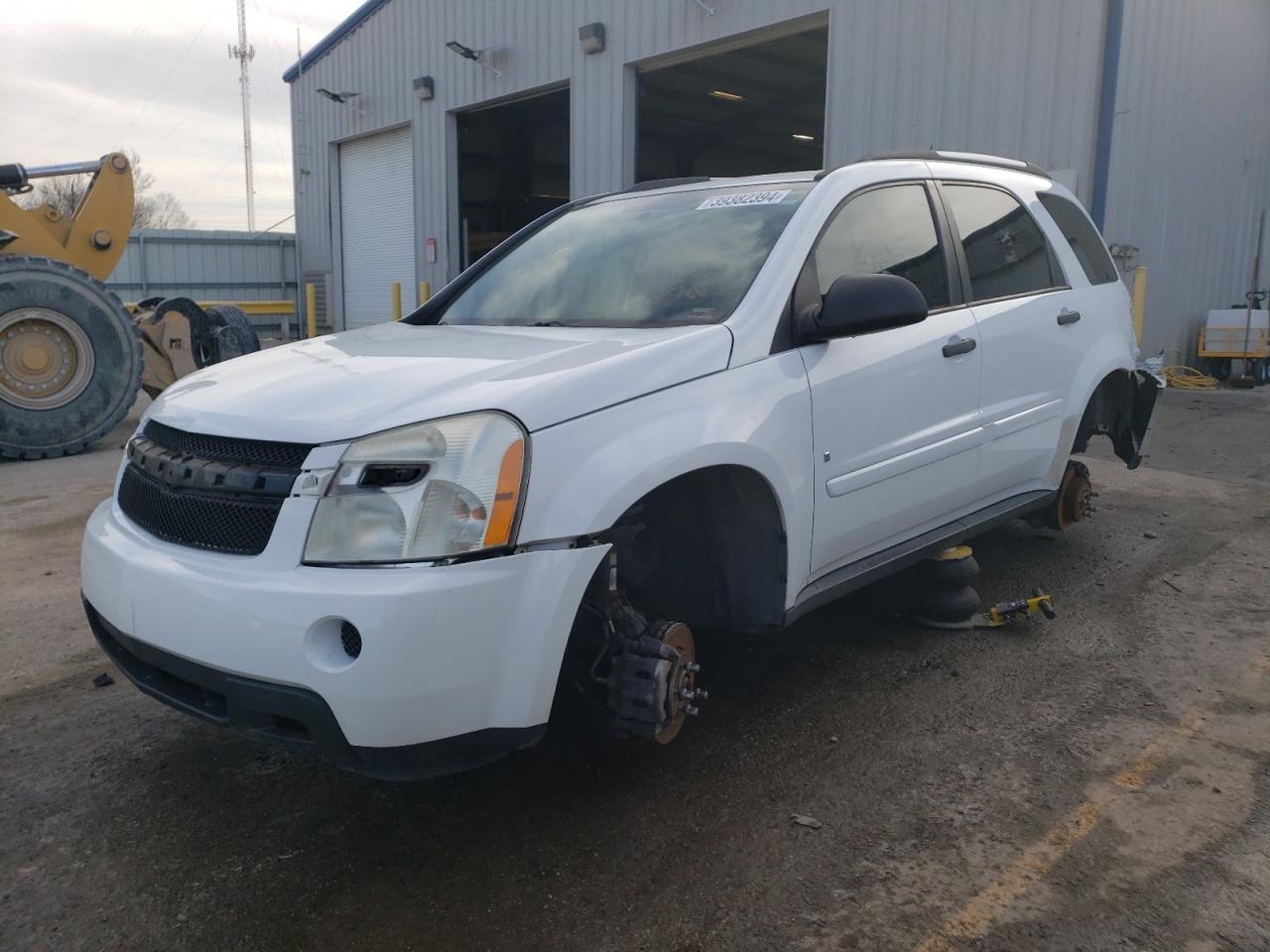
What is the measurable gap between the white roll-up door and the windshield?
1541 centimetres

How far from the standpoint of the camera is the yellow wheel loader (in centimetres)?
835

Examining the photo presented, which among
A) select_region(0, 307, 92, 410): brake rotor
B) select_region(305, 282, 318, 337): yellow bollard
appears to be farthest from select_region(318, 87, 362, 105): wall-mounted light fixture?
select_region(0, 307, 92, 410): brake rotor

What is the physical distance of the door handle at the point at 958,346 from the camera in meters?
3.70

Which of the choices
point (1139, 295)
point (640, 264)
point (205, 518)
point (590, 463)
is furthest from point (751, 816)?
point (1139, 295)

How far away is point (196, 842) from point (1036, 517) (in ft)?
13.6

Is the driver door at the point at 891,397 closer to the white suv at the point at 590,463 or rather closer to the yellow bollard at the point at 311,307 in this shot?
the white suv at the point at 590,463

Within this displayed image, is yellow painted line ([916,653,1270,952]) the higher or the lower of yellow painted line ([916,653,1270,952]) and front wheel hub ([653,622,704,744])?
the lower

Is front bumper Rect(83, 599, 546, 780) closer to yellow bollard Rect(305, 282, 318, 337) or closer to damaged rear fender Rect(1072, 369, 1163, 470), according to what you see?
damaged rear fender Rect(1072, 369, 1163, 470)

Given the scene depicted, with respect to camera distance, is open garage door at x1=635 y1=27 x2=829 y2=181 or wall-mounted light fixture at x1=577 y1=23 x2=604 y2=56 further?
open garage door at x1=635 y1=27 x2=829 y2=181

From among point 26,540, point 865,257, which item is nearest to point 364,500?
point 865,257

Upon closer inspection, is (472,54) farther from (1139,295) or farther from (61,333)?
(1139,295)

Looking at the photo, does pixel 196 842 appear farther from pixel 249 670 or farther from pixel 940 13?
pixel 940 13

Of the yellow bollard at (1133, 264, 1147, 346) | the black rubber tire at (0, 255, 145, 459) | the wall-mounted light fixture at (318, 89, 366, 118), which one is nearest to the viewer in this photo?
the black rubber tire at (0, 255, 145, 459)

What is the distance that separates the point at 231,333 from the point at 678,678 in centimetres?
836
